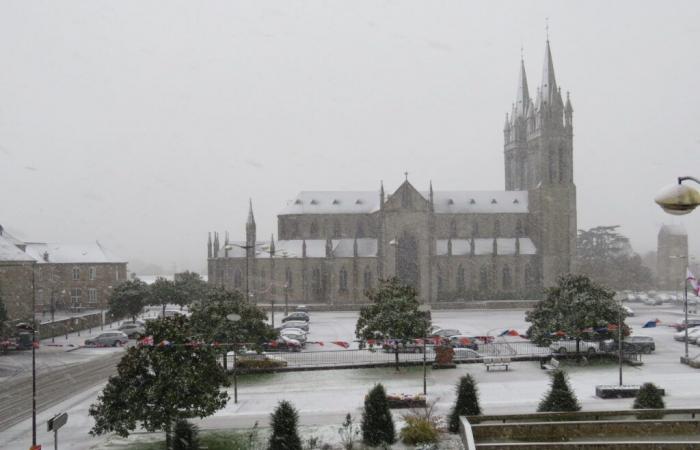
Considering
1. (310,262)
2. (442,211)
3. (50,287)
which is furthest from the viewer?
(442,211)

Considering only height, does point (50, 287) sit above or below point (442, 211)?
below

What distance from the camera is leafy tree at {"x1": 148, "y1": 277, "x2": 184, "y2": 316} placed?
5853 centimetres

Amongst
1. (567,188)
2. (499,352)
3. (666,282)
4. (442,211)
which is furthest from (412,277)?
(666,282)

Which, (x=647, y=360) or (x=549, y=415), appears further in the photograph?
(x=647, y=360)

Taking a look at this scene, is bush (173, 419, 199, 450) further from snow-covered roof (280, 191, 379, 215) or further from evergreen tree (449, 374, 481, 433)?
snow-covered roof (280, 191, 379, 215)

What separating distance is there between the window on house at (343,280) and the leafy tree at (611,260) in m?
40.5

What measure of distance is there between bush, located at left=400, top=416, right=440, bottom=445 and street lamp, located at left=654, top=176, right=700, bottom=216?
13.0m

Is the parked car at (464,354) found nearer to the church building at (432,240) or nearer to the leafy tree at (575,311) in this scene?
the leafy tree at (575,311)

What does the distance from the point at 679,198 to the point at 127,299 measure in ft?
176

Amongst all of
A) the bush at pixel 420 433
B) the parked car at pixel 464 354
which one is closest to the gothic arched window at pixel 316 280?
the parked car at pixel 464 354

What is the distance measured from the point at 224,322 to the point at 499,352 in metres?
15.8

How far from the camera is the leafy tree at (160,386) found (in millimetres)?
19531

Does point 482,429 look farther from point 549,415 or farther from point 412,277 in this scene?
point 412,277

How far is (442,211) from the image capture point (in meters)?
79.7
